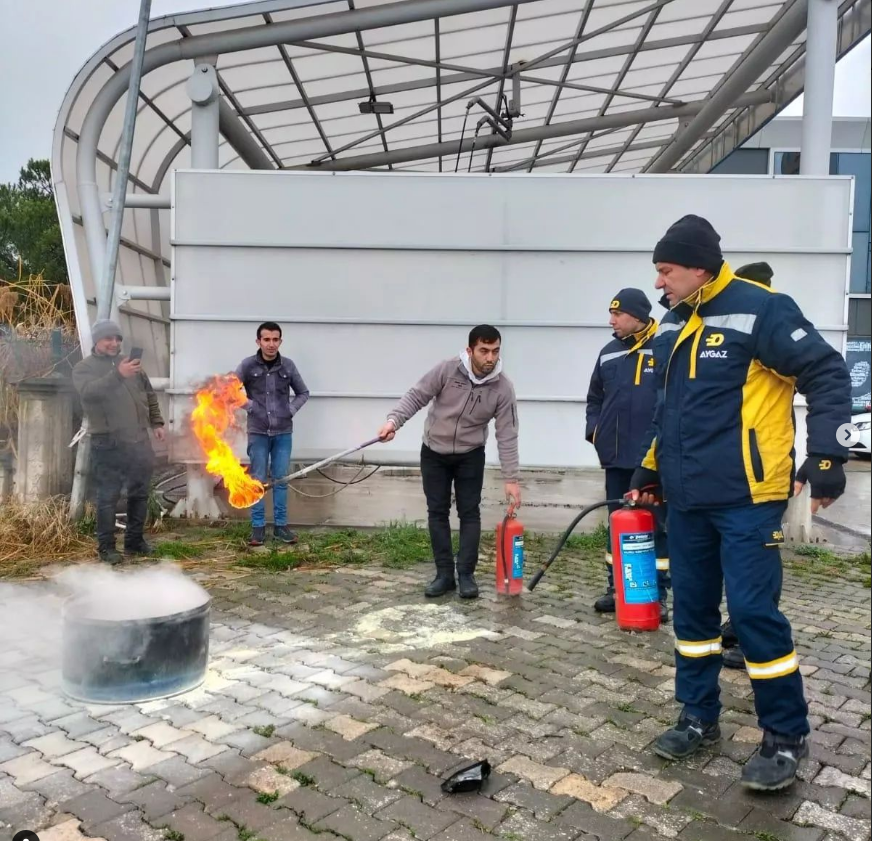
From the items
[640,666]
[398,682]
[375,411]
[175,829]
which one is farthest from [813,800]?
[375,411]

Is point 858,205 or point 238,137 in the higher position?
point 858,205

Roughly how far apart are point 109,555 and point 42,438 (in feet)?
5.71

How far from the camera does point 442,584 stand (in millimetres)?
5793

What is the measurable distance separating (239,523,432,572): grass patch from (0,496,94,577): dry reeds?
1683mm

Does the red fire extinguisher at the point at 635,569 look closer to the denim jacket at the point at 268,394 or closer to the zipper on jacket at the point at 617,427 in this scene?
the zipper on jacket at the point at 617,427

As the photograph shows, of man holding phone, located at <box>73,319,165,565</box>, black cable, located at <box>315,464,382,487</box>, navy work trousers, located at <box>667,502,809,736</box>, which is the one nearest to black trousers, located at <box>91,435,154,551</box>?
man holding phone, located at <box>73,319,165,565</box>

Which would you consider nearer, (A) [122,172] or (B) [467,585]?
(B) [467,585]

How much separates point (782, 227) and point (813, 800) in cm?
622

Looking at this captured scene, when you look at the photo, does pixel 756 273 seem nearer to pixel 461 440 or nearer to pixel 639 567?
pixel 639 567

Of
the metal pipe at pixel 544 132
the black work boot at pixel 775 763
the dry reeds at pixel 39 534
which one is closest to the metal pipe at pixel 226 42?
the dry reeds at pixel 39 534

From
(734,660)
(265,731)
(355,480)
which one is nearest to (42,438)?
(355,480)

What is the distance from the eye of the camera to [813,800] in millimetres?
2949

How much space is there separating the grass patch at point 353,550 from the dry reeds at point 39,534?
66.3 inches

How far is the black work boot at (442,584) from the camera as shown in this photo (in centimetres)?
575
